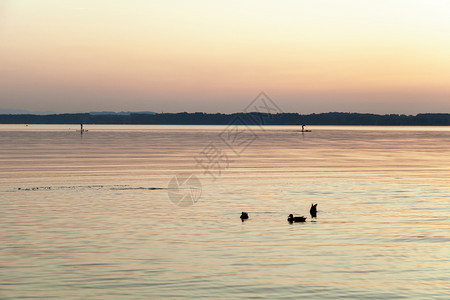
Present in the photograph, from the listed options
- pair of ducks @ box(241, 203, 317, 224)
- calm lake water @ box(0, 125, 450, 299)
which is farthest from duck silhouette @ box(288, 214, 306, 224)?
calm lake water @ box(0, 125, 450, 299)

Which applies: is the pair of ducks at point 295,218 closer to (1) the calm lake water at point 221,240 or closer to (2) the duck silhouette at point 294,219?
(2) the duck silhouette at point 294,219

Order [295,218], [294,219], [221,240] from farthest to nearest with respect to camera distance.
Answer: [294,219]
[295,218]
[221,240]

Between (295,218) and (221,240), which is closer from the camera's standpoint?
(221,240)

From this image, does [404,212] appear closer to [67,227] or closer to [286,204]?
[286,204]

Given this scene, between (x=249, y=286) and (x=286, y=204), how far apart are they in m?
21.7

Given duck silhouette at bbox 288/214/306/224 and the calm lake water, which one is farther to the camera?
duck silhouette at bbox 288/214/306/224

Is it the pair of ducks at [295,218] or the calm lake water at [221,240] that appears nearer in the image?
the calm lake water at [221,240]

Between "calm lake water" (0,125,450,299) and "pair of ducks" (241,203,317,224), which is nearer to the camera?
"calm lake water" (0,125,450,299)

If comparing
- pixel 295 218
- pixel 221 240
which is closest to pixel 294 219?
pixel 295 218

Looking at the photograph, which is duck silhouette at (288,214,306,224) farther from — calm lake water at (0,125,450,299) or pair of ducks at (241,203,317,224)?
calm lake water at (0,125,450,299)

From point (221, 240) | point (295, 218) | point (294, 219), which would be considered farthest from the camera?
point (294, 219)

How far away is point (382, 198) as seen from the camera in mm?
46562

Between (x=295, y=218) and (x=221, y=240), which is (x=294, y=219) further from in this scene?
(x=221, y=240)

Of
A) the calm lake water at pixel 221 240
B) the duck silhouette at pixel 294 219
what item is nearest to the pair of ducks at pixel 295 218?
the duck silhouette at pixel 294 219
